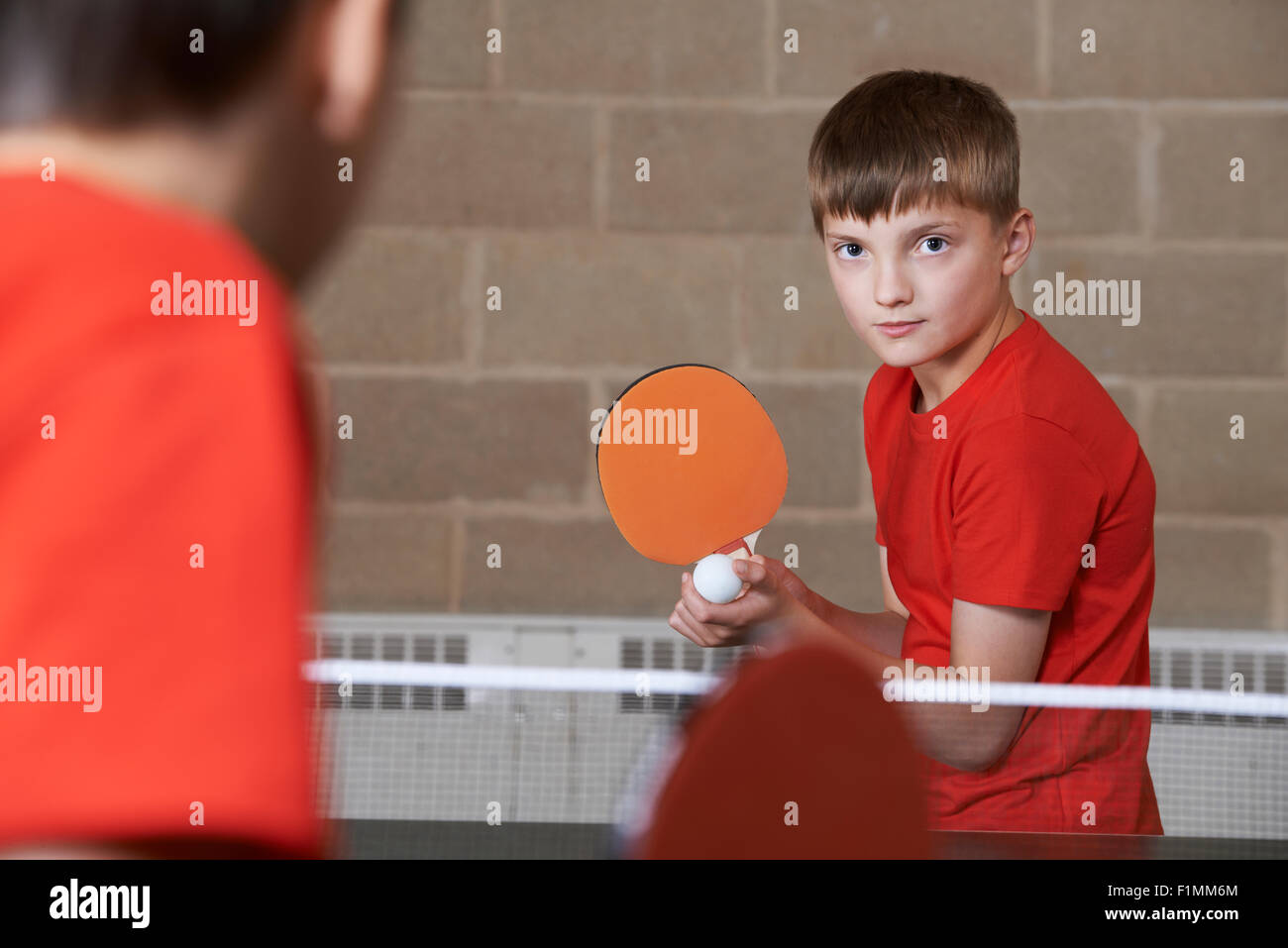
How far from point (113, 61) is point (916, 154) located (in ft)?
2.14

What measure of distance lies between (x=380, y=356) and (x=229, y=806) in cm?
158

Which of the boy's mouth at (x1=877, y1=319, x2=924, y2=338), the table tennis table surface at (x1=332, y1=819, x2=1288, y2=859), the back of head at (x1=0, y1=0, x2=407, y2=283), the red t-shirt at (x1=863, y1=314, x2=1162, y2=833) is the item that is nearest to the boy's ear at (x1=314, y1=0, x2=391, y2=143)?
the back of head at (x1=0, y1=0, x2=407, y2=283)

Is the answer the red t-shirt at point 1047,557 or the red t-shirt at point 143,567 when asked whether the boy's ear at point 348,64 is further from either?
the red t-shirt at point 1047,557

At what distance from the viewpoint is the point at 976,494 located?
2.31 feet

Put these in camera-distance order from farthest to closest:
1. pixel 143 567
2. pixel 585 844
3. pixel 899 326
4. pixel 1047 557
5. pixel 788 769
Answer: pixel 899 326 → pixel 1047 557 → pixel 585 844 → pixel 788 769 → pixel 143 567

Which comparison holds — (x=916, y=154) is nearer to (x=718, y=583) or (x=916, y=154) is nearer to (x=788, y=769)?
(x=718, y=583)

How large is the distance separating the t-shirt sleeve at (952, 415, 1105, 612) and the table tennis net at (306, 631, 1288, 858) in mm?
59

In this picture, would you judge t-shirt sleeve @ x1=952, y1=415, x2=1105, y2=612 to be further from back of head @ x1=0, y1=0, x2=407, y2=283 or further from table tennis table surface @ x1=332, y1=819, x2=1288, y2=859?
back of head @ x1=0, y1=0, x2=407, y2=283

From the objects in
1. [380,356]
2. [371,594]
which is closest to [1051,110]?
[380,356]

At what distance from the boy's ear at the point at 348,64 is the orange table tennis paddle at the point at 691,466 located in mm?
596

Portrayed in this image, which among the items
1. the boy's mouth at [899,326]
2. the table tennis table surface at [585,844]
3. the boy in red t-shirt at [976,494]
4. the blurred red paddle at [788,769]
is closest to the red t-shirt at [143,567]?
the blurred red paddle at [788,769]

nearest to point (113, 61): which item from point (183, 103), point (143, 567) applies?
point (183, 103)

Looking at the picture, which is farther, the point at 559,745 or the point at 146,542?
the point at 559,745

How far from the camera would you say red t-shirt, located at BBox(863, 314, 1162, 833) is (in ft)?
2.22
